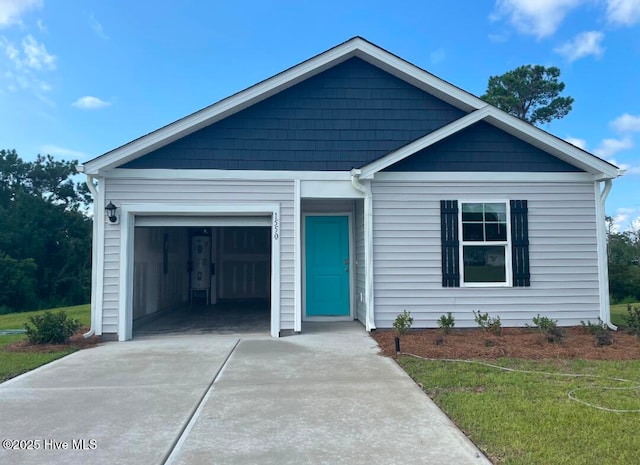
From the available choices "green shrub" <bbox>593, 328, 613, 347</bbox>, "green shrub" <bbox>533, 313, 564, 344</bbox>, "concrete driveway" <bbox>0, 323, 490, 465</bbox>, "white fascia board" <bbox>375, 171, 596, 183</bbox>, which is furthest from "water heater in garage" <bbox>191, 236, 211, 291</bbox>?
"green shrub" <bbox>593, 328, 613, 347</bbox>

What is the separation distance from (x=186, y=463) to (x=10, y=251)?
26.2 m

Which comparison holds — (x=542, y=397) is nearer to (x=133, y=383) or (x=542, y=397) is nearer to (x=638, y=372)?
(x=638, y=372)

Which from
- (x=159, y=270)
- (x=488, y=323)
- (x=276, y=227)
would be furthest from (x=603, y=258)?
(x=159, y=270)

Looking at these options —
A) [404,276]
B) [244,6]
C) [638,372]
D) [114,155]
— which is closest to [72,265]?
[244,6]

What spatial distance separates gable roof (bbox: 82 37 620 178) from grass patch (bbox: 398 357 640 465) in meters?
3.71

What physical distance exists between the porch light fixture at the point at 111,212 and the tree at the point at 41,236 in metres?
18.5

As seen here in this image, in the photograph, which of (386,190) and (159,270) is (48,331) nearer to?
(159,270)

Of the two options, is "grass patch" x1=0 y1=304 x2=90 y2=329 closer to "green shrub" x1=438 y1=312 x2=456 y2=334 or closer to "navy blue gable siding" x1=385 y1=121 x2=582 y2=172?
"green shrub" x1=438 y1=312 x2=456 y2=334

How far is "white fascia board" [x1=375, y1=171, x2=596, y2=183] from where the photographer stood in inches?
320

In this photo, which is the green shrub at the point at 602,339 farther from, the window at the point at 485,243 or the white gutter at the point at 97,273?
the white gutter at the point at 97,273

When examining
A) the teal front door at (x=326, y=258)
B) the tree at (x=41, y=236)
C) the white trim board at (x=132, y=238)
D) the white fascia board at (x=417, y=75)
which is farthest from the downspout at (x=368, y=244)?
the tree at (x=41, y=236)

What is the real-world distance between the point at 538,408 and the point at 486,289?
166 inches

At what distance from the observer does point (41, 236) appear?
25812 millimetres

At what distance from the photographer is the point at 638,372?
5207 millimetres
